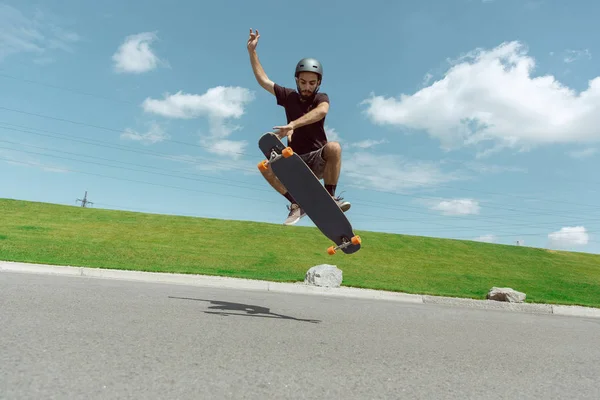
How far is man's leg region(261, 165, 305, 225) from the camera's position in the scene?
18.9 ft

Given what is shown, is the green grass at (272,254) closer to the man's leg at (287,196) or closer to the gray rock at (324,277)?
the gray rock at (324,277)

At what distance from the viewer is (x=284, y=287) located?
10.4 m

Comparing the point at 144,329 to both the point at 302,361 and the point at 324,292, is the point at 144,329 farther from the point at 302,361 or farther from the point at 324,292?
the point at 324,292

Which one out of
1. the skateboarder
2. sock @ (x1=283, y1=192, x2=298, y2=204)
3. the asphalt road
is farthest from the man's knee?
the asphalt road

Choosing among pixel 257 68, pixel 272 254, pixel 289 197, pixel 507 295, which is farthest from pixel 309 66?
pixel 272 254

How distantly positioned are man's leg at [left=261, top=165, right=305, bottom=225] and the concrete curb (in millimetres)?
4459

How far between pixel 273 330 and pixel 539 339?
312 centimetres

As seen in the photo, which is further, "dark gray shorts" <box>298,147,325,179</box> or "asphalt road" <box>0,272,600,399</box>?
"dark gray shorts" <box>298,147,325,179</box>

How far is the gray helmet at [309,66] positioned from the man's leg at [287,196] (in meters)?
1.28

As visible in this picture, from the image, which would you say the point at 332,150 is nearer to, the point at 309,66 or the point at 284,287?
the point at 309,66

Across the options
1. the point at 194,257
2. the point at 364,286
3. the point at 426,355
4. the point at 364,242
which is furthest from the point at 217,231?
the point at 426,355

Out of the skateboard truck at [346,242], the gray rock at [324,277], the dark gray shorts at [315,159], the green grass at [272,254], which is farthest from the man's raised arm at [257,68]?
the green grass at [272,254]

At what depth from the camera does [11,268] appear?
9742mm

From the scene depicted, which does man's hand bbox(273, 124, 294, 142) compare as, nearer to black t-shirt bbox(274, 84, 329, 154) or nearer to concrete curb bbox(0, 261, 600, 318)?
black t-shirt bbox(274, 84, 329, 154)
